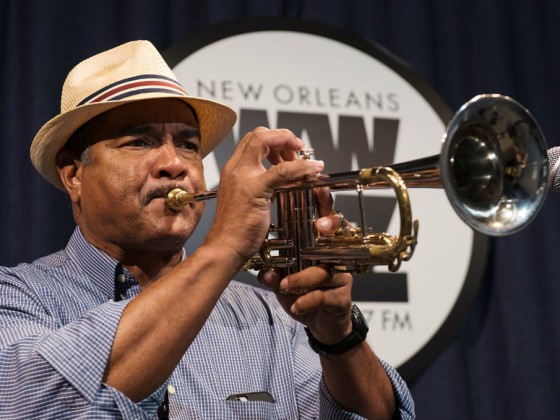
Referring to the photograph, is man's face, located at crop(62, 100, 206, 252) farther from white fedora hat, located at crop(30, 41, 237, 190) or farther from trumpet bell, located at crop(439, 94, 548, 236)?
trumpet bell, located at crop(439, 94, 548, 236)

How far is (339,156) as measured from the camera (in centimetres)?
280

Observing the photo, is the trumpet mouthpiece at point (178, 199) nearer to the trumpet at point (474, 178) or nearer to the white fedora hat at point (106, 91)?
the white fedora hat at point (106, 91)

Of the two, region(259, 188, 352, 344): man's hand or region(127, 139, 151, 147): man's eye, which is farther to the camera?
region(127, 139, 151, 147): man's eye

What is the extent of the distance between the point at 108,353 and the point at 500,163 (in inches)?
31.3

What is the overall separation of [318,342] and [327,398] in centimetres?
15

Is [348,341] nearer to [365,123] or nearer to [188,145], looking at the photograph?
[188,145]

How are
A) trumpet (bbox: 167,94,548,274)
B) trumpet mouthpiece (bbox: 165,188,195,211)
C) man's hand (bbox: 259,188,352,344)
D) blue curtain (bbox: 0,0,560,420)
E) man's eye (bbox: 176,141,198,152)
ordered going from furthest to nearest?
1. blue curtain (bbox: 0,0,560,420)
2. man's eye (bbox: 176,141,198,152)
3. trumpet mouthpiece (bbox: 165,188,195,211)
4. man's hand (bbox: 259,188,352,344)
5. trumpet (bbox: 167,94,548,274)

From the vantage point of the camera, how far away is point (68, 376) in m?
1.54

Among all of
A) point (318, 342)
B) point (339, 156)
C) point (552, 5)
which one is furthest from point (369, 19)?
point (318, 342)

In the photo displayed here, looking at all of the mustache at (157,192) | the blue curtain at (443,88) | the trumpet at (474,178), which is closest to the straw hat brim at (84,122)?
the mustache at (157,192)

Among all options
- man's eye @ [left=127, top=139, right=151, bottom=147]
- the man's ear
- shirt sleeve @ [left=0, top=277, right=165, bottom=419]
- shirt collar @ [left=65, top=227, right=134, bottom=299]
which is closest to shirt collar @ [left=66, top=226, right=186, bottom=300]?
shirt collar @ [left=65, top=227, right=134, bottom=299]

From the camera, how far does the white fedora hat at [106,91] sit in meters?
2.08

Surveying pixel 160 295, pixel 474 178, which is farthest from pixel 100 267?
pixel 474 178

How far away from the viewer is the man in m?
1.55
